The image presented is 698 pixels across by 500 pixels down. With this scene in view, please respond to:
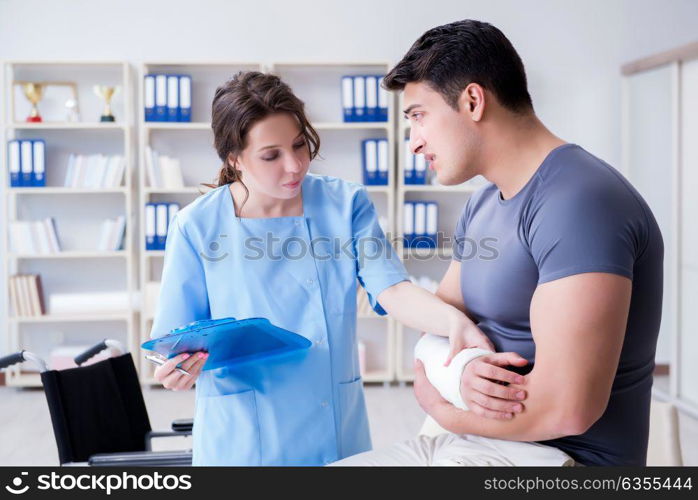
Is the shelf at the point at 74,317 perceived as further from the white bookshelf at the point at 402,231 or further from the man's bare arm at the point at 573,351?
the man's bare arm at the point at 573,351

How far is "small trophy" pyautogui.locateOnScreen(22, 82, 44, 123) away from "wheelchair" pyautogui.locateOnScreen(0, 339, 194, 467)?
2635 mm

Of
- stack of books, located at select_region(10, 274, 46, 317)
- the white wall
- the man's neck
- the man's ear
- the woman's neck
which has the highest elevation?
the white wall

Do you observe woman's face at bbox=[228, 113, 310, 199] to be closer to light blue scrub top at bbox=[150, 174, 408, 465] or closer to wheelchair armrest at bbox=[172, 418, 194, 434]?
light blue scrub top at bbox=[150, 174, 408, 465]

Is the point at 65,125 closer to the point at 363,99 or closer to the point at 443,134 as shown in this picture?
the point at 363,99

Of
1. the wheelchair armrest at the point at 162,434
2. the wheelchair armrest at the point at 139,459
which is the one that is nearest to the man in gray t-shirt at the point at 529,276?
the wheelchair armrest at the point at 139,459

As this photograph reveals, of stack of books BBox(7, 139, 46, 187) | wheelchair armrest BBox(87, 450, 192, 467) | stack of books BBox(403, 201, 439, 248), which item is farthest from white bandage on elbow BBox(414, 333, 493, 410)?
stack of books BBox(7, 139, 46, 187)

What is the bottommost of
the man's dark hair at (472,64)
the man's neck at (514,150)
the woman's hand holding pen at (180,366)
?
the woman's hand holding pen at (180,366)

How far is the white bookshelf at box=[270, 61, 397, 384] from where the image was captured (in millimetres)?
4621

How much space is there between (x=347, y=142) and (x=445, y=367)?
3629 mm

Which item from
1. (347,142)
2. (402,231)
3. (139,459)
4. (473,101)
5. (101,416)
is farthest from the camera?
(347,142)

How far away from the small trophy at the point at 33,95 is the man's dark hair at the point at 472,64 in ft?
12.2

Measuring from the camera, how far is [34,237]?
4.52 meters

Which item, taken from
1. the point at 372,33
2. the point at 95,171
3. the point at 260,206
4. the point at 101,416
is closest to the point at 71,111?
the point at 95,171

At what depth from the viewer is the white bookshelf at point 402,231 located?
4590mm
